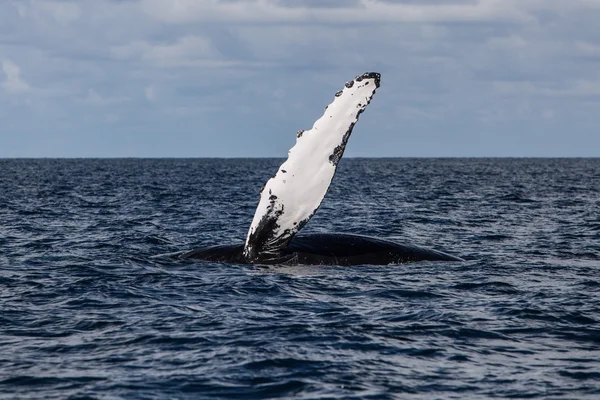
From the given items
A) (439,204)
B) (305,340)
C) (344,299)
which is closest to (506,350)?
(305,340)

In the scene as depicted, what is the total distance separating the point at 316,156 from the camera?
13820mm

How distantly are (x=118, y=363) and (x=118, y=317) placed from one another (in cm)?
224

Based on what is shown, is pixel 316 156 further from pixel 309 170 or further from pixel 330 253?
pixel 330 253

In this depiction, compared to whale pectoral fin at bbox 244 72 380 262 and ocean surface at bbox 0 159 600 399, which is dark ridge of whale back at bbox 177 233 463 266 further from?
whale pectoral fin at bbox 244 72 380 262

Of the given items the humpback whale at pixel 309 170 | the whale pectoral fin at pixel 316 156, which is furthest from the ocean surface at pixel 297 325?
the whale pectoral fin at pixel 316 156

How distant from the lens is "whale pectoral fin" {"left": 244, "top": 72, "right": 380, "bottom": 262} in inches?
543

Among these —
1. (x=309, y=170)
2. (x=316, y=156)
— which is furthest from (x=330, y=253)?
(x=316, y=156)

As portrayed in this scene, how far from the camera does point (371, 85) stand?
13.9 m

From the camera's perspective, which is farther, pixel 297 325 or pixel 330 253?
pixel 330 253

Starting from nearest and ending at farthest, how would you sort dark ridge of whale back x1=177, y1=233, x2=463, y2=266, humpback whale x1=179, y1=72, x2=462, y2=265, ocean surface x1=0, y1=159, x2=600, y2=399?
1. ocean surface x1=0, y1=159, x2=600, y2=399
2. humpback whale x1=179, y1=72, x2=462, y2=265
3. dark ridge of whale back x1=177, y1=233, x2=463, y2=266

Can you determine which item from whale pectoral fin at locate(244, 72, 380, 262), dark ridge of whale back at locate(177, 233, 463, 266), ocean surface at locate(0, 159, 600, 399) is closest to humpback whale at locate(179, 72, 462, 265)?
whale pectoral fin at locate(244, 72, 380, 262)

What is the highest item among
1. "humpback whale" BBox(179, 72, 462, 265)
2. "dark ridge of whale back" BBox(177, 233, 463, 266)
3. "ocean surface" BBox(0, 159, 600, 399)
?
"humpback whale" BBox(179, 72, 462, 265)

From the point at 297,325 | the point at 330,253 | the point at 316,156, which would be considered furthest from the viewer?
the point at 330,253

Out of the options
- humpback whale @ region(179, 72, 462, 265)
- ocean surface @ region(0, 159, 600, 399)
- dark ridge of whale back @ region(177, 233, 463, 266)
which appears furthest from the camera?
dark ridge of whale back @ region(177, 233, 463, 266)
